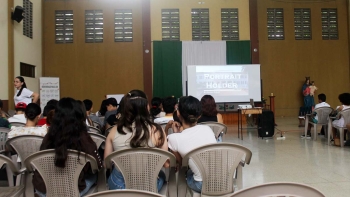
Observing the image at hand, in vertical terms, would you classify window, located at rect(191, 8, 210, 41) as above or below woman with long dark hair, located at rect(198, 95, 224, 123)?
above

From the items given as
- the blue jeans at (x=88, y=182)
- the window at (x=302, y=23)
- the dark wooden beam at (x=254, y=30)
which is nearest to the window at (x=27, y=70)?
the dark wooden beam at (x=254, y=30)

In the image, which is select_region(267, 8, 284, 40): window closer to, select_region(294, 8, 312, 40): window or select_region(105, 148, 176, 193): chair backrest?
select_region(294, 8, 312, 40): window

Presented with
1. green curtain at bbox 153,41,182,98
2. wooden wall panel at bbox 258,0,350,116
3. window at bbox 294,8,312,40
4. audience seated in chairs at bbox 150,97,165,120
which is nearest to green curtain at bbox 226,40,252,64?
wooden wall panel at bbox 258,0,350,116

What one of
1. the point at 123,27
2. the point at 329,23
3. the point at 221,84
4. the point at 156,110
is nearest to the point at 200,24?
the point at 221,84

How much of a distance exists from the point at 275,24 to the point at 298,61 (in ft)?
5.43

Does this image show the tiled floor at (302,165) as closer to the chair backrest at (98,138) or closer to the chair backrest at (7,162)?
the chair backrest at (98,138)

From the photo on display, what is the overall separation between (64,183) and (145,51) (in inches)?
359

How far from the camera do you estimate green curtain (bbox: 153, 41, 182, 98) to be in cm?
1066

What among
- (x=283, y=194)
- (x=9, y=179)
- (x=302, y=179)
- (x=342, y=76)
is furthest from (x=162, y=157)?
(x=342, y=76)

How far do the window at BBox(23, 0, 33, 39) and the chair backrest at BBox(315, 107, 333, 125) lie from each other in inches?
324

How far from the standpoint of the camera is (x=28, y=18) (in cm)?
914

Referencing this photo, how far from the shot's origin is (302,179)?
11.0 ft

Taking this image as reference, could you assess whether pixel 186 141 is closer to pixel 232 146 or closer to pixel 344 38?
pixel 232 146

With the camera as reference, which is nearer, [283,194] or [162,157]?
[283,194]
